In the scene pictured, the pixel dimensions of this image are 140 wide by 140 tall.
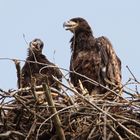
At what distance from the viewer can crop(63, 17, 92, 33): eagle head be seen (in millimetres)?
10336

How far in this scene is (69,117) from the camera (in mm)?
6395

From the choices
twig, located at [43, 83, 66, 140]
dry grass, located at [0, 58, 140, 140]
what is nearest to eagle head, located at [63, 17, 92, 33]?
dry grass, located at [0, 58, 140, 140]

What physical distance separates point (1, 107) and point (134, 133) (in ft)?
4.16

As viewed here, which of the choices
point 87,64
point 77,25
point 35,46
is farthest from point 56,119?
point 35,46

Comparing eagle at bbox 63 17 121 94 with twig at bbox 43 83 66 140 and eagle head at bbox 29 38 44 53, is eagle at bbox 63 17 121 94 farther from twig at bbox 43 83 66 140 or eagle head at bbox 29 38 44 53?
twig at bbox 43 83 66 140

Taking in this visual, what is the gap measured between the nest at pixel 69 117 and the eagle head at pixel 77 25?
11.9 ft

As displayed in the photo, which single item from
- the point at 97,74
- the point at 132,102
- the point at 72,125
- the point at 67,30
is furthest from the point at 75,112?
the point at 67,30

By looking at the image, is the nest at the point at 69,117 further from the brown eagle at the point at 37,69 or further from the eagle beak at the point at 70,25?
the eagle beak at the point at 70,25

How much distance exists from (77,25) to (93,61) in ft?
3.04

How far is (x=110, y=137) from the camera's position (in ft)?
20.2

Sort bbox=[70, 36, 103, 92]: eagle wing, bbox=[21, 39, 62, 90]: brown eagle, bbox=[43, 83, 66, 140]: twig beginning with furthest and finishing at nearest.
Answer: bbox=[70, 36, 103, 92]: eagle wing, bbox=[21, 39, 62, 90]: brown eagle, bbox=[43, 83, 66, 140]: twig

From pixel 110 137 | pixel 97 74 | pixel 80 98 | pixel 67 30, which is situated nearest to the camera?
pixel 110 137

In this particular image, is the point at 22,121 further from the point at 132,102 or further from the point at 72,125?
the point at 132,102

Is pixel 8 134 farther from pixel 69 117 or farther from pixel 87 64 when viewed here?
pixel 87 64
